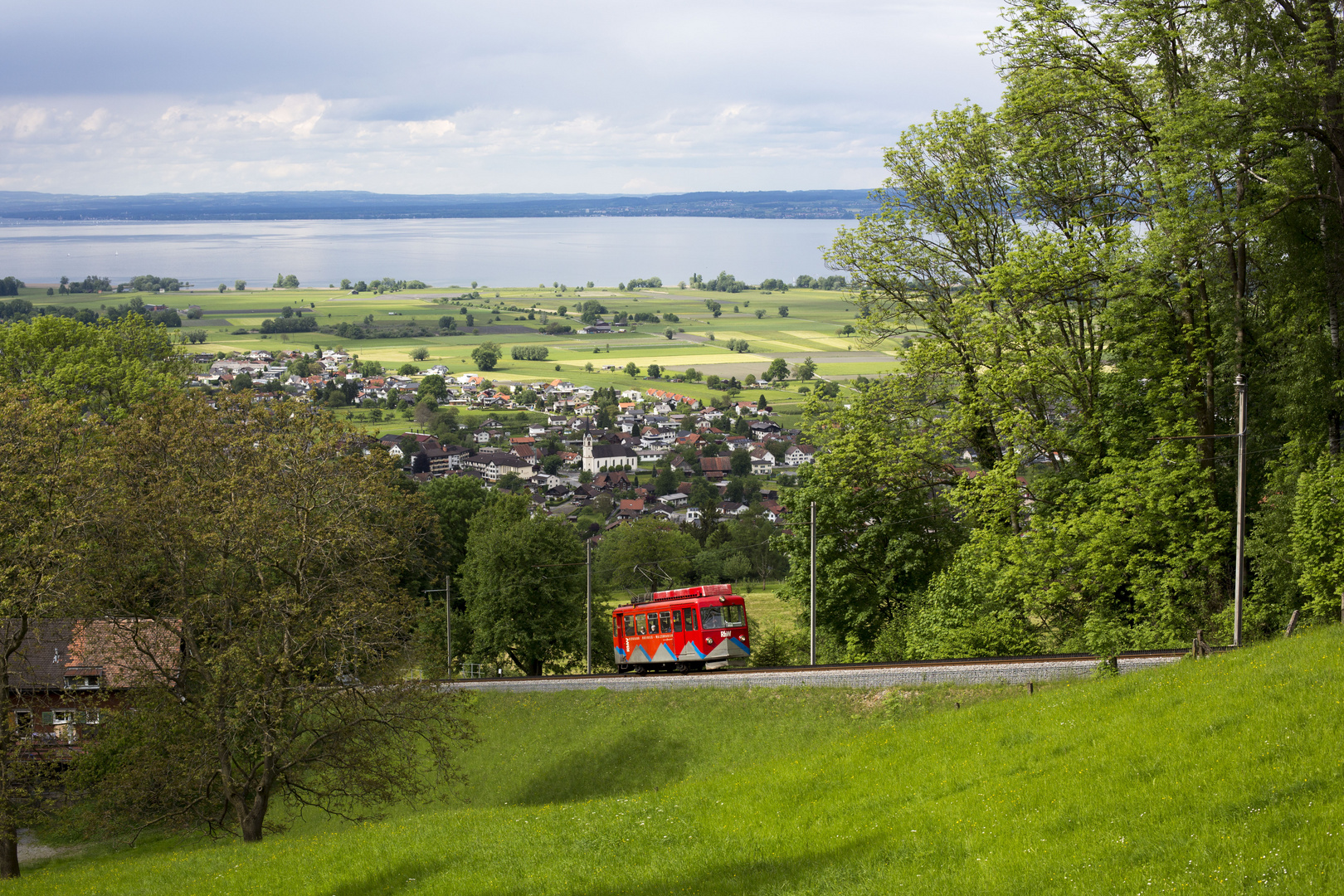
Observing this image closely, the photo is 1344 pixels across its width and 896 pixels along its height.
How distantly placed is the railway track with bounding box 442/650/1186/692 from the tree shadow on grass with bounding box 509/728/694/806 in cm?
238

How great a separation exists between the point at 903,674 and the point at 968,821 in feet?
38.6

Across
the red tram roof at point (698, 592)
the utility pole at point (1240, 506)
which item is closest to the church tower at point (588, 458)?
the red tram roof at point (698, 592)

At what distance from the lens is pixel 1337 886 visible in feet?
28.0

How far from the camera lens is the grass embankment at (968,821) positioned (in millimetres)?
10094

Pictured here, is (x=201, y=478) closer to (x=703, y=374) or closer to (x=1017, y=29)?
(x=1017, y=29)

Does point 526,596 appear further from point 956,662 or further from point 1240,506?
point 1240,506

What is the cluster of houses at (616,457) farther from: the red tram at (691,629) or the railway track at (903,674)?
the railway track at (903,674)

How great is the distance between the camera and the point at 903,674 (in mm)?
23688

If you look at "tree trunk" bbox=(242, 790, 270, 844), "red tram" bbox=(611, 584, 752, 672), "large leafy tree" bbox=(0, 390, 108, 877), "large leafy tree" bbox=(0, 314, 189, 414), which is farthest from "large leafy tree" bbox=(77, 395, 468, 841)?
"large leafy tree" bbox=(0, 314, 189, 414)

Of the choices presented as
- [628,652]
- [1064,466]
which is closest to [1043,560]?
[1064,466]

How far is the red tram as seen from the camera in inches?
1267

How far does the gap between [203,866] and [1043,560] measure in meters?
20.8

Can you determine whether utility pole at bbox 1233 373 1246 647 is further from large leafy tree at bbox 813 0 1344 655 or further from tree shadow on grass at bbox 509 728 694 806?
tree shadow on grass at bbox 509 728 694 806

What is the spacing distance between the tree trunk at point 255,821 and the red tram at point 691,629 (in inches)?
557
